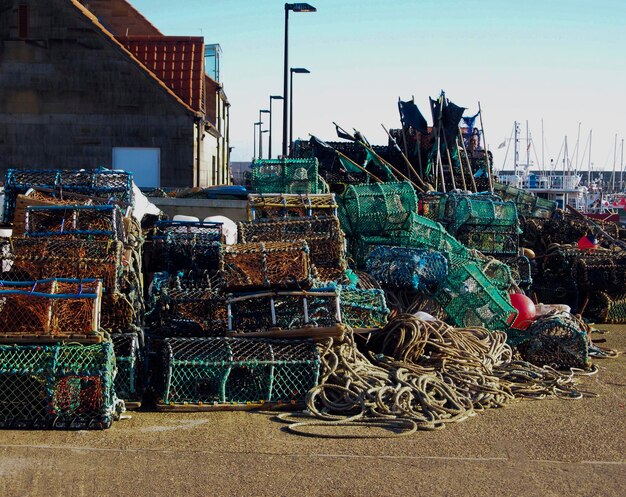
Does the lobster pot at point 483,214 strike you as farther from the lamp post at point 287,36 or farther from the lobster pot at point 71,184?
the lamp post at point 287,36

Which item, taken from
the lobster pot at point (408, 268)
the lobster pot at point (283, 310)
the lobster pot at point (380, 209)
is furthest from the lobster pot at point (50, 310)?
the lobster pot at point (380, 209)

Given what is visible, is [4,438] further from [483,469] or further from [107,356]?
[483,469]

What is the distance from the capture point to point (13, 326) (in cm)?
552

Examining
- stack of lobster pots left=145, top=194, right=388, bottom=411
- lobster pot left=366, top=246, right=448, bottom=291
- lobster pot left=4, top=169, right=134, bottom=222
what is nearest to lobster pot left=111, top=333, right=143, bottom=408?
stack of lobster pots left=145, top=194, right=388, bottom=411

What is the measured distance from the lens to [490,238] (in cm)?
1066

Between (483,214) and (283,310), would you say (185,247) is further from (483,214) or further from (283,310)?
(483,214)

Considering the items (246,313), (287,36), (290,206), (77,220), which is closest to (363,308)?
(246,313)

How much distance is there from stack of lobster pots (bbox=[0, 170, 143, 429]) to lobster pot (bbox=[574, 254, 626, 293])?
19.2 ft

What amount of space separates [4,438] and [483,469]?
9.20 ft

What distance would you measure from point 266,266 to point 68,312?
148cm

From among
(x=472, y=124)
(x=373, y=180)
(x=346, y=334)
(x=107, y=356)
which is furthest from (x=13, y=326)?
(x=472, y=124)

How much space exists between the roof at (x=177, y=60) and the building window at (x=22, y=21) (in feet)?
8.13

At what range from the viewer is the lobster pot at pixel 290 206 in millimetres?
8133

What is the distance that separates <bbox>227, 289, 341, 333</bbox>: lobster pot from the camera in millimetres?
6051
